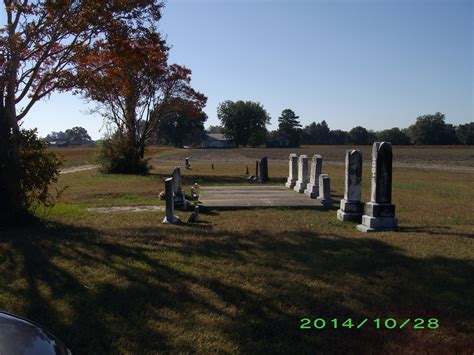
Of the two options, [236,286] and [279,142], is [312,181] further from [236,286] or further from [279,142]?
[279,142]

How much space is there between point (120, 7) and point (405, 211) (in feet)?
29.4

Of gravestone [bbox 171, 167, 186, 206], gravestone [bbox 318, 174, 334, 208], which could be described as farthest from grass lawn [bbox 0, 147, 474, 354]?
gravestone [bbox 318, 174, 334, 208]

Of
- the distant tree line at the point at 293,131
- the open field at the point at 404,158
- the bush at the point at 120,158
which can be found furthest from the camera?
the distant tree line at the point at 293,131

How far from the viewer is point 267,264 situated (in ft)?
20.3

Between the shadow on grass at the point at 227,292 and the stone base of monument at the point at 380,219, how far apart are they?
5.43ft

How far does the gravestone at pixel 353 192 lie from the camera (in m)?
10.7

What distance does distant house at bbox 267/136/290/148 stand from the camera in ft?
369

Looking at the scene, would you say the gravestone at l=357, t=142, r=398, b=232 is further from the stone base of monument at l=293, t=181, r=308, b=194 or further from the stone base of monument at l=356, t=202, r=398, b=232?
the stone base of monument at l=293, t=181, r=308, b=194

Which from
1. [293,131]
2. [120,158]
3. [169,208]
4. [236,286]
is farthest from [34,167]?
[293,131]

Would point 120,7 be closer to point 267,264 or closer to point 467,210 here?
point 267,264

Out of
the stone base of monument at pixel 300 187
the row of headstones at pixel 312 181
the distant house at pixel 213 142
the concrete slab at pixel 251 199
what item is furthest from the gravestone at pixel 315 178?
the distant house at pixel 213 142

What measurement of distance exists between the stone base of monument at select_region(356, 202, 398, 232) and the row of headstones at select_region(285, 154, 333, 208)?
11.6ft

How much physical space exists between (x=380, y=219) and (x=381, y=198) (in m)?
0.50

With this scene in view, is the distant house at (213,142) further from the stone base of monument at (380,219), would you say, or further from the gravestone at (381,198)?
the stone base of monument at (380,219)
